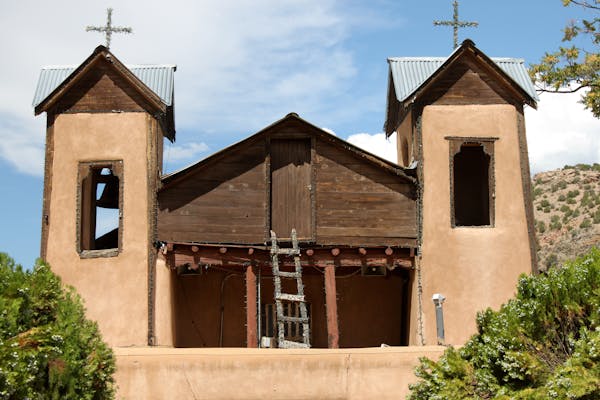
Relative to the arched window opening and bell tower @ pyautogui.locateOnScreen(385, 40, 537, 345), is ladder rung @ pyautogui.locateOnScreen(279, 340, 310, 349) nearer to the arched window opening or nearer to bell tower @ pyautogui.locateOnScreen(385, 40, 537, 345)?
bell tower @ pyautogui.locateOnScreen(385, 40, 537, 345)

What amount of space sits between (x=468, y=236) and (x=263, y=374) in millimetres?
8389

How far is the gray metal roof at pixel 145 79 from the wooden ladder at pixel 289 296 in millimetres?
5106

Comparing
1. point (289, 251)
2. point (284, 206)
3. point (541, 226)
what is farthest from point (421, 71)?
point (541, 226)

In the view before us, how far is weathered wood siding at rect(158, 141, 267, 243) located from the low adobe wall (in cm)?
Result: 621

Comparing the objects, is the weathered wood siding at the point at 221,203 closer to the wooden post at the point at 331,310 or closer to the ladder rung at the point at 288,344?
the wooden post at the point at 331,310

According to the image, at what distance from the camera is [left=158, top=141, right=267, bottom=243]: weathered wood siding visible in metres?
22.0

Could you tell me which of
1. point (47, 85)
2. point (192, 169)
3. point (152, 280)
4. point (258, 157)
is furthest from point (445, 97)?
point (47, 85)

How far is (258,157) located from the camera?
22.3 m

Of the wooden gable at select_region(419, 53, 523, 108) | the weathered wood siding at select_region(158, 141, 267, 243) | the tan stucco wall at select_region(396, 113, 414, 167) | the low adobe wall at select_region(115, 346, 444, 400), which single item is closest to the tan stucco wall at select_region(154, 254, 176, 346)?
the weathered wood siding at select_region(158, 141, 267, 243)

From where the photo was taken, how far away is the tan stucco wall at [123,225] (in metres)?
21.1

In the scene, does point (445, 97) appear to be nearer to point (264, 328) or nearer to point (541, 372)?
point (264, 328)

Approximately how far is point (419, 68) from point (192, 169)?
286 inches

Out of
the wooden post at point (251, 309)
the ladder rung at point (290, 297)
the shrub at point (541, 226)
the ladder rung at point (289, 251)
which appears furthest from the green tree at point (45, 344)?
the shrub at point (541, 226)

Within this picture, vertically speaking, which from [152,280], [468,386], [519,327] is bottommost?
[468,386]
